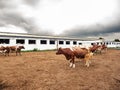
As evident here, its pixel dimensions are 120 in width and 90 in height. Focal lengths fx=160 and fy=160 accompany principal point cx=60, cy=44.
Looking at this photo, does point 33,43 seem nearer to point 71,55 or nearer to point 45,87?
point 71,55

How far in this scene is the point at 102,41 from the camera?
58500mm

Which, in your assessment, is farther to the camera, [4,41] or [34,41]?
[34,41]

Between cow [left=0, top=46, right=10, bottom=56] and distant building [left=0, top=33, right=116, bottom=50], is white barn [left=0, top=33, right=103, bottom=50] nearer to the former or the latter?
distant building [left=0, top=33, right=116, bottom=50]

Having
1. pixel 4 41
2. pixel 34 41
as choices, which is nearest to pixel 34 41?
pixel 34 41

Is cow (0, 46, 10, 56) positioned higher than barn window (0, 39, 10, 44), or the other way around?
barn window (0, 39, 10, 44)

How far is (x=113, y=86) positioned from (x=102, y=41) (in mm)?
52232

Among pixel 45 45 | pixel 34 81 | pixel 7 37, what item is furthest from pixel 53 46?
pixel 34 81

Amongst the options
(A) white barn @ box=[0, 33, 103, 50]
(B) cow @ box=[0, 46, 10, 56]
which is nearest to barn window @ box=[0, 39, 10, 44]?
(A) white barn @ box=[0, 33, 103, 50]

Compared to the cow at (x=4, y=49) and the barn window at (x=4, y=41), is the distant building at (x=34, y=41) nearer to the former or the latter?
the barn window at (x=4, y=41)

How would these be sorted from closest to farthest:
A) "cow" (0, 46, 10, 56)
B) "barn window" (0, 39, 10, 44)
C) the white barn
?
1. "cow" (0, 46, 10, 56)
2. "barn window" (0, 39, 10, 44)
3. the white barn

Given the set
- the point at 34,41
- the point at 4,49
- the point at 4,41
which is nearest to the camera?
the point at 4,49

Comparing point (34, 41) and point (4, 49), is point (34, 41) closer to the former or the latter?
point (34, 41)

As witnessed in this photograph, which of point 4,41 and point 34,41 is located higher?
point 4,41

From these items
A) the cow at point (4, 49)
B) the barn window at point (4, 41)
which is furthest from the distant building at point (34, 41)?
the cow at point (4, 49)
